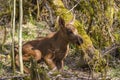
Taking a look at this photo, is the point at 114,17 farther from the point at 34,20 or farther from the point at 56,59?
the point at 34,20

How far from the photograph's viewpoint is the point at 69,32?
9.39 metres

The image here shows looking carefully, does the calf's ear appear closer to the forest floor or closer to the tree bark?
the tree bark

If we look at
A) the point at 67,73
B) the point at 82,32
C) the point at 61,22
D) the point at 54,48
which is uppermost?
the point at 61,22

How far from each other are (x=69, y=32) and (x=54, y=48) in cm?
54

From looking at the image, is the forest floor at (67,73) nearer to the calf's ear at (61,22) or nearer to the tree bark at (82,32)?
the tree bark at (82,32)

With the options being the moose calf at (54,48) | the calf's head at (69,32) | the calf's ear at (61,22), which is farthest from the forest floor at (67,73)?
the calf's ear at (61,22)

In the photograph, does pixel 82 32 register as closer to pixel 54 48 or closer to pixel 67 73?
pixel 54 48

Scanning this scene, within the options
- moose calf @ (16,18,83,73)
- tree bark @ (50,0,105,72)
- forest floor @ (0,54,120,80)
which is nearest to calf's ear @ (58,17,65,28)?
moose calf @ (16,18,83,73)

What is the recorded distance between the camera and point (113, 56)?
10.1 meters

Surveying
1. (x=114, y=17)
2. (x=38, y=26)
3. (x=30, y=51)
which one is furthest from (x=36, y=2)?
(x=30, y=51)

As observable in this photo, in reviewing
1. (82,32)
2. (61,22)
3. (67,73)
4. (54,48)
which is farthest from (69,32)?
(67,73)

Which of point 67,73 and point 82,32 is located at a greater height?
point 82,32

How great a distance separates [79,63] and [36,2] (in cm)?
373

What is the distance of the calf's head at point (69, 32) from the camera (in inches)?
363
